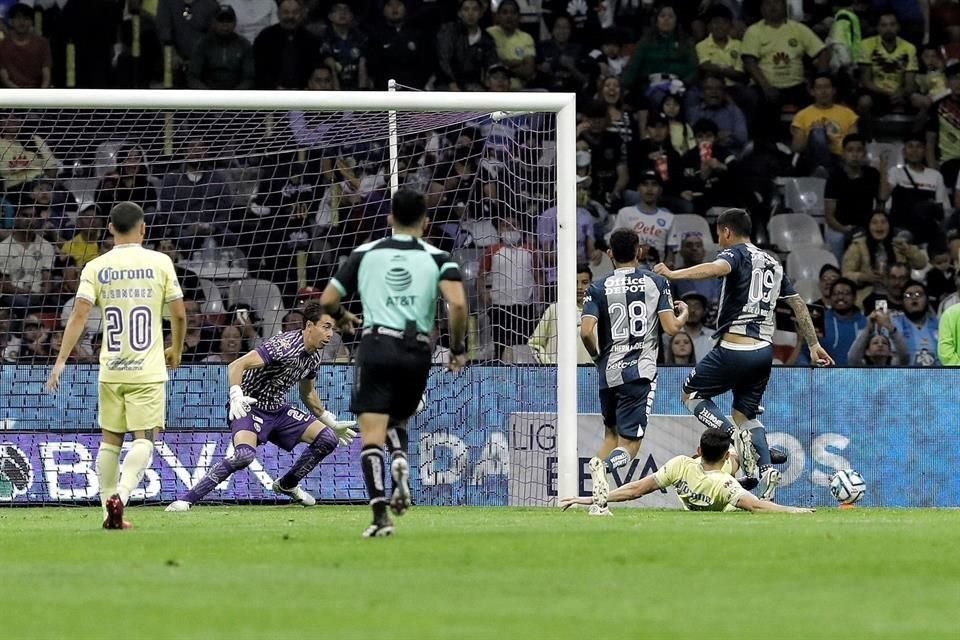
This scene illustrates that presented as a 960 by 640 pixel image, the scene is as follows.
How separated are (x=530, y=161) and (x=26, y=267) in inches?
210

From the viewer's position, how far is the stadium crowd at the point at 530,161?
58.7ft

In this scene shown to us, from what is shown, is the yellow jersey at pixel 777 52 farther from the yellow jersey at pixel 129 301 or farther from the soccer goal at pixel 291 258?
the yellow jersey at pixel 129 301

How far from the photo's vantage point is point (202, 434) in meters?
17.1

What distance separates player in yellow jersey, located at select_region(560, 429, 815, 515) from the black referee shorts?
399cm

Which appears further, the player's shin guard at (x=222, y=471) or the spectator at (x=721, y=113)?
the spectator at (x=721, y=113)

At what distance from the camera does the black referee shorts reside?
1044 cm

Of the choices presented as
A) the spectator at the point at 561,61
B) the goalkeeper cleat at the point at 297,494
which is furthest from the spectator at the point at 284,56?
the goalkeeper cleat at the point at 297,494

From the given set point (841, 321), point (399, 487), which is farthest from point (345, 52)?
point (399, 487)

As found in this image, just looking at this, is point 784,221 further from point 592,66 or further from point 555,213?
point 555,213

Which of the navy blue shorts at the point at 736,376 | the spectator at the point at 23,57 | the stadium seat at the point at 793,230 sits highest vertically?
the spectator at the point at 23,57

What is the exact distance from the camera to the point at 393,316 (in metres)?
10.4

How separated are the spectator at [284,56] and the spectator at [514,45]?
8.18 feet

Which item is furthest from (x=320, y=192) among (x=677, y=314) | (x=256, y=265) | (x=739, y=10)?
(x=739, y=10)

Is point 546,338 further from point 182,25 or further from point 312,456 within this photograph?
point 182,25
